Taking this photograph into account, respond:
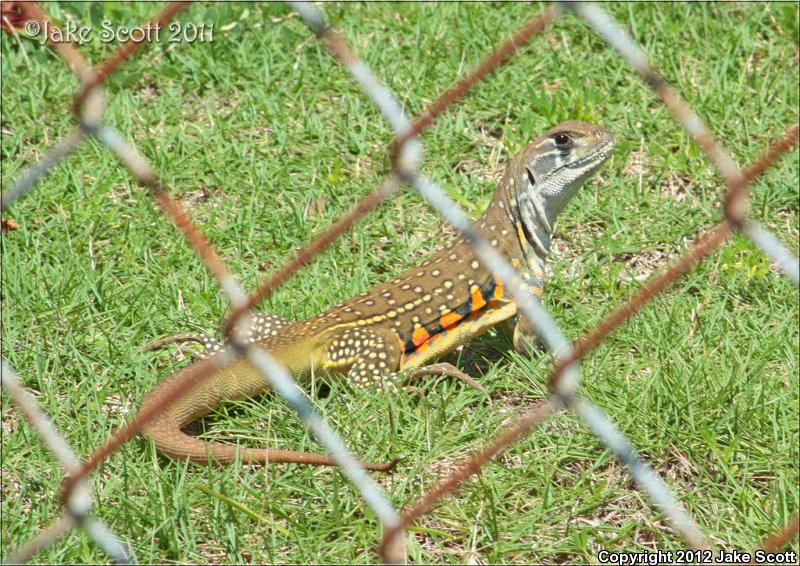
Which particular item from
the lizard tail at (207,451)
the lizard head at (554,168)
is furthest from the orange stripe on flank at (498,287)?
the lizard tail at (207,451)

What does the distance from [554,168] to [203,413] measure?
5.49 feet

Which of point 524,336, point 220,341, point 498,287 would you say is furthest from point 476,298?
point 220,341

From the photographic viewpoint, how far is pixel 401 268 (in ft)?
16.6

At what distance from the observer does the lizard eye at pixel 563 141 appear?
4594 millimetres

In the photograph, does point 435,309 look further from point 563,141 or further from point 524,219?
point 563,141

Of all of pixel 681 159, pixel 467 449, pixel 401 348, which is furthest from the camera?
pixel 681 159

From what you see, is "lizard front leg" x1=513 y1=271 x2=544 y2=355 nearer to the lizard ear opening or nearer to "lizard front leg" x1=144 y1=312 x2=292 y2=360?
the lizard ear opening

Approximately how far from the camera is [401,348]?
14.6 ft

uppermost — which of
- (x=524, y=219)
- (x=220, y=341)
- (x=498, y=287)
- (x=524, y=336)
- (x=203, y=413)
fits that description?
(x=220, y=341)

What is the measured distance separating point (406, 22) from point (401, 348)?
2298mm

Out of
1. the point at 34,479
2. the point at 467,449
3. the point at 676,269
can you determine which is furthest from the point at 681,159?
the point at 676,269

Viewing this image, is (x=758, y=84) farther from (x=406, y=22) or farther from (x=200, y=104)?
(x=200, y=104)

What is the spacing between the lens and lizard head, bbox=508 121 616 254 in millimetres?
4598

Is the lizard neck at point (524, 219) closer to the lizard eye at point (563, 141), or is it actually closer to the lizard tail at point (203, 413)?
the lizard eye at point (563, 141)
